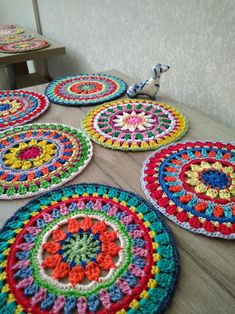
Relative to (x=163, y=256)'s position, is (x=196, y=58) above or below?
above

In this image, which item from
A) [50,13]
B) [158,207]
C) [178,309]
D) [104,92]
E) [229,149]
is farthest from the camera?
[50,13]

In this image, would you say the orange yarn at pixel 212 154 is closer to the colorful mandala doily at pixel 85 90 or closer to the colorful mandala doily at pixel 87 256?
the colorful mandala doily at pixel 87 256

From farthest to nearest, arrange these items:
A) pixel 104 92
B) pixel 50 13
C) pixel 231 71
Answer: pixel 50 13 < pixel 104 92 < pixel 231 71

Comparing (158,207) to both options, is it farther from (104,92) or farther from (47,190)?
(104,92)

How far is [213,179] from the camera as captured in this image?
1.62 ft

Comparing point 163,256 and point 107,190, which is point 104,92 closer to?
point 107,190

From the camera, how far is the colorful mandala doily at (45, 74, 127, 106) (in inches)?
30.8

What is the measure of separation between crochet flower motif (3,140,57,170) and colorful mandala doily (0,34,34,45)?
41.4 inches

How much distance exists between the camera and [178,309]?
32 cm

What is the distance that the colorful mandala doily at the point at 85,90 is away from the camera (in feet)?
2.56

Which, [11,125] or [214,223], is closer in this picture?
[214,223]

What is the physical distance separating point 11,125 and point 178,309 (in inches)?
21.4

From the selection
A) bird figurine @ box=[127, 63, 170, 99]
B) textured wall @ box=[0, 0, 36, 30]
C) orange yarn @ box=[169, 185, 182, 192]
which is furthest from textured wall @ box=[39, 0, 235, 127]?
textured wall @ box=[0, 0, 36, 30]

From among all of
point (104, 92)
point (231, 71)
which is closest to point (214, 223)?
point (231, 71)
